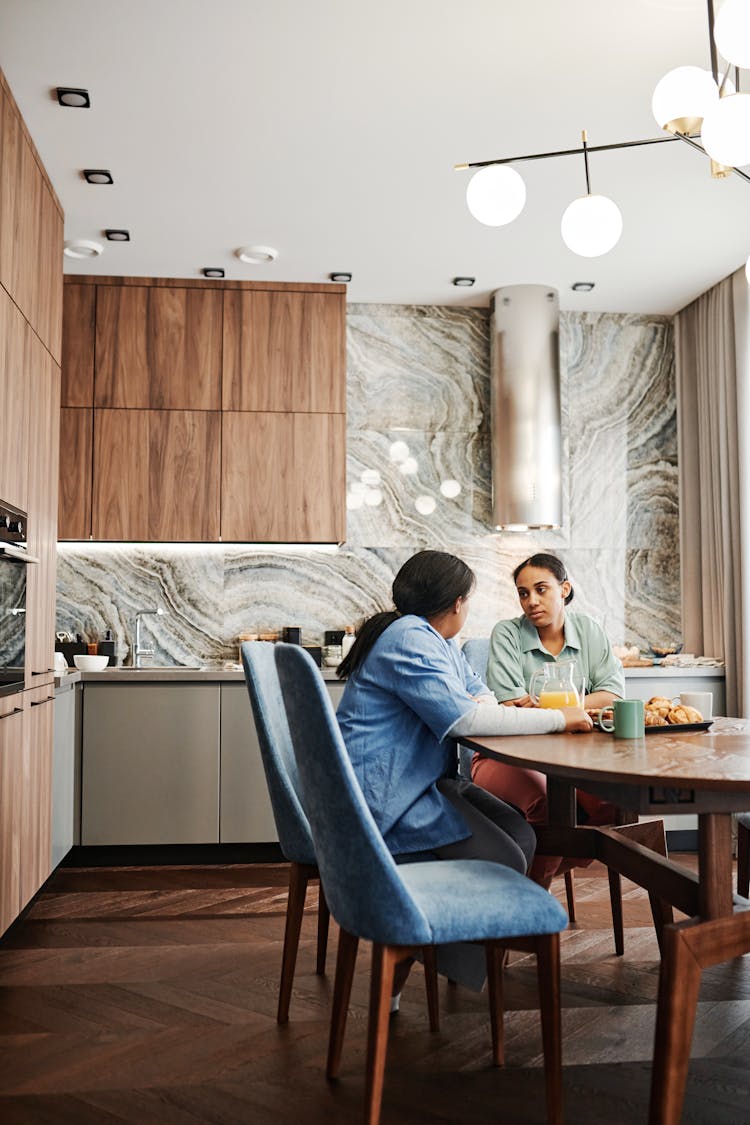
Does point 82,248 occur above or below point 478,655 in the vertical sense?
above

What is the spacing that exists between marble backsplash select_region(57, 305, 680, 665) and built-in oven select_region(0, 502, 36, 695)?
5.43ft

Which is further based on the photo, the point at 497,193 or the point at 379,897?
the point at 497,193

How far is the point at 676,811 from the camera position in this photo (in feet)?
5.53

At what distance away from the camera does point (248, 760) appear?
4152mm

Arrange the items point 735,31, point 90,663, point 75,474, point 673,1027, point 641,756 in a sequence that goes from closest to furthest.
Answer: point 673,1027
point 735,31
point 641,756
point 90,663
point 75,474

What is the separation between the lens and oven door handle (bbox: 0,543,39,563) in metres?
2.80

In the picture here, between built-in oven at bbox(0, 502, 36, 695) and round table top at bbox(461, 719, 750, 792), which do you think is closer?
round table top at bbox(461, 719, 750, 792)

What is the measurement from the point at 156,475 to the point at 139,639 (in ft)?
2.59

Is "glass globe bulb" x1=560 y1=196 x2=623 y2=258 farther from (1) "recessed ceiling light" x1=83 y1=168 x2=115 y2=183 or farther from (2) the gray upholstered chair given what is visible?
(1) "recessed ceiling light" x1=83 y1=168 x2=115 y2=183

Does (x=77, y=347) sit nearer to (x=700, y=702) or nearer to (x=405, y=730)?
(x=405, y=730)

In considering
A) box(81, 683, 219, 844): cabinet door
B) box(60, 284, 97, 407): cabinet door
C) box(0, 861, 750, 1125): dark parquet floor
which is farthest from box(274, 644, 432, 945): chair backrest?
box(60, 284, 97, 407): cabinet door

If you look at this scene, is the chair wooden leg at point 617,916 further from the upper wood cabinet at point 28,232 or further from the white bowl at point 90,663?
the upper wood cabinet at point 28,232

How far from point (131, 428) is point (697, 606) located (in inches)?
113

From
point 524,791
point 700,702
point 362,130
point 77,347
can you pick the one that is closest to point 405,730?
point 524,791
